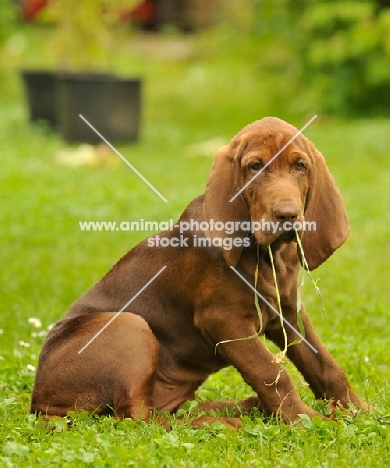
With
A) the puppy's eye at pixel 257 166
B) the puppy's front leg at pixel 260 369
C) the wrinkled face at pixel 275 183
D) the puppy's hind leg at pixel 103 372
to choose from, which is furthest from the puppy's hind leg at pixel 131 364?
the puppy's eye at pixel 257 166

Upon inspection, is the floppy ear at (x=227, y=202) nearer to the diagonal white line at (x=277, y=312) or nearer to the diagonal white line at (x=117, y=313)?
the diagonal white line at (x=277, y=312)

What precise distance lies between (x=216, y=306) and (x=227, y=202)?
0.52 metres

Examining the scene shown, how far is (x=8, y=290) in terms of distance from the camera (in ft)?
25.4

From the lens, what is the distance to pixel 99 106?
14555mm

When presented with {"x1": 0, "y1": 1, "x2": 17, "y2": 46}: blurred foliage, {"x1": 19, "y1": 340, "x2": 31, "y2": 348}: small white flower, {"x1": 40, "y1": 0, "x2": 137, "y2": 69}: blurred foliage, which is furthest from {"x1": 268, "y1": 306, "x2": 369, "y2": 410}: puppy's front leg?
{"x1": 0, "y1": 1, "x2": 17, "y2": 46}: blurred foliage

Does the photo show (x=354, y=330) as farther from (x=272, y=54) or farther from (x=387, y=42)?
(x=272, y=54)

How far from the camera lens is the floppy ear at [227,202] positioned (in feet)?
14.9

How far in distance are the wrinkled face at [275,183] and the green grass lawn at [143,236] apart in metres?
0.94

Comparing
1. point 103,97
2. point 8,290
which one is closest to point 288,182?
point 8,290

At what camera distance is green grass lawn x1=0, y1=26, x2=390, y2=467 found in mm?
4227

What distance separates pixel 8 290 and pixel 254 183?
3.83 metres

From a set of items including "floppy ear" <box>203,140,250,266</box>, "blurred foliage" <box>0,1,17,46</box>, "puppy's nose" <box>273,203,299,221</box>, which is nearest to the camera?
"puppy's nose" <box>273,203,299,221</box>

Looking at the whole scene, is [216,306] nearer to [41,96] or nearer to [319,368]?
[319,368]

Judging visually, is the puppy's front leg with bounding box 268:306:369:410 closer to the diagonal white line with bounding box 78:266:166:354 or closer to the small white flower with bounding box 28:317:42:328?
the diagonal white line with bounding box 78:266:166:354
